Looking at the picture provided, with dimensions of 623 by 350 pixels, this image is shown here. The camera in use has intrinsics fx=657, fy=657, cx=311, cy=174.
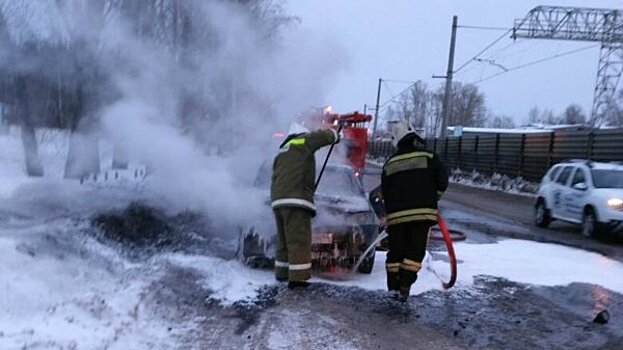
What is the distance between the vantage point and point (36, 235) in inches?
313

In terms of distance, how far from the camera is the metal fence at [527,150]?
23.6m

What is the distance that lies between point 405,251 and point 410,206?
0.48 meters

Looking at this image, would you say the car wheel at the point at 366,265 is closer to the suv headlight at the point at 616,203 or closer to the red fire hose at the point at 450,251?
the red fire hose at the point at 450,251

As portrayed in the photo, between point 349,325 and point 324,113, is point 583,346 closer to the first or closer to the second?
point 349,325

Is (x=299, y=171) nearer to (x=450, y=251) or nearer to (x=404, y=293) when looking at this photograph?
(x=404, y=293)

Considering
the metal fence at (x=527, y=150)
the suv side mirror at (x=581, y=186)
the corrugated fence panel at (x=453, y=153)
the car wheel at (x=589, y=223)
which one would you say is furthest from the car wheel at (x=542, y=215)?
the corrugated fence panel at (x=453, y=153)

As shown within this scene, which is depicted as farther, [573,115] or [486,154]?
[573,115]

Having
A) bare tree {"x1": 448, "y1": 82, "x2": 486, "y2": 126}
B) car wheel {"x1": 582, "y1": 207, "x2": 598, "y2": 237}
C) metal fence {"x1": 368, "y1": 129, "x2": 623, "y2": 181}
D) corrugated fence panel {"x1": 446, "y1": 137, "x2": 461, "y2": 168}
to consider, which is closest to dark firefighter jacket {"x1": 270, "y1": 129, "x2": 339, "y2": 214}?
car wheel {"x1": 582, "y1": 207, "x2": 598, "y2": 237}

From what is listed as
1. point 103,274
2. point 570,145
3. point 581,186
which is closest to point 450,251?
point 103,274

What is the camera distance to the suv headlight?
42.3ft

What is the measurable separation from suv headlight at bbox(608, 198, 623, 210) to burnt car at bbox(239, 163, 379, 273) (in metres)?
6.92

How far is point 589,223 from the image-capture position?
44.7 feet

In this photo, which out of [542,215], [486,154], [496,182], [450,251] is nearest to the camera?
[450,251]

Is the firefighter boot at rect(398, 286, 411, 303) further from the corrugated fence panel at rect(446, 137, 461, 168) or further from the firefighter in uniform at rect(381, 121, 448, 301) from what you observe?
the corrugated fence panel at rect(446, 137, 461, 168)
